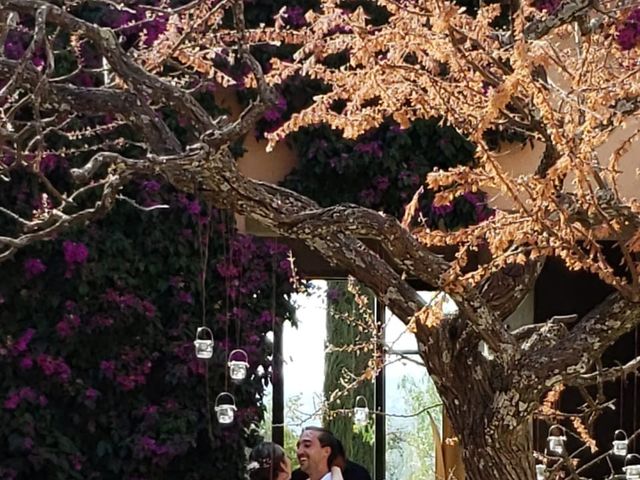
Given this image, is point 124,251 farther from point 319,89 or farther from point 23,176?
point 319,89

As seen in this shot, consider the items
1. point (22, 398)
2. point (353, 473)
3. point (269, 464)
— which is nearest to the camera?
point (269, 464)

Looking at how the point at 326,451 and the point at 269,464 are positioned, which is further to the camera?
the point at 326,451

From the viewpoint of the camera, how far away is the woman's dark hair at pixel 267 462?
16.1 ft

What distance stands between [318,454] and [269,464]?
0.95 ft

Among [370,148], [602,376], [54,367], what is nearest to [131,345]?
[54,367]

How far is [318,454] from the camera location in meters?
5.15

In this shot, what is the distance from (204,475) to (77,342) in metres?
0.95

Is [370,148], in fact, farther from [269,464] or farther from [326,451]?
[269,464]

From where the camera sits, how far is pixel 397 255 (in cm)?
318

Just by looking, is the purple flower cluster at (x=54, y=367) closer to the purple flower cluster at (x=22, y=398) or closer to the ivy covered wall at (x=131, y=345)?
the ivy covered wall at (x=131, y=345)

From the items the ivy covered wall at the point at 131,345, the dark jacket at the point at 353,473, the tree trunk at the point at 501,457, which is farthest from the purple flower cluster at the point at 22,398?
the tree trunk at the point at 501,457

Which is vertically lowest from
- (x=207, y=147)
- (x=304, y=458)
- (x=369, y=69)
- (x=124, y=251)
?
(x=304, y=458)

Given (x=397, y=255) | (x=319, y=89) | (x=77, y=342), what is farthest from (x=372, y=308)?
(x=397, y=255)

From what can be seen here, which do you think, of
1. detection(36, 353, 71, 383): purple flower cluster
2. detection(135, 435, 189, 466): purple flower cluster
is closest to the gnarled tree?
detection(36, 353, 71, 383): purple flower cluster
